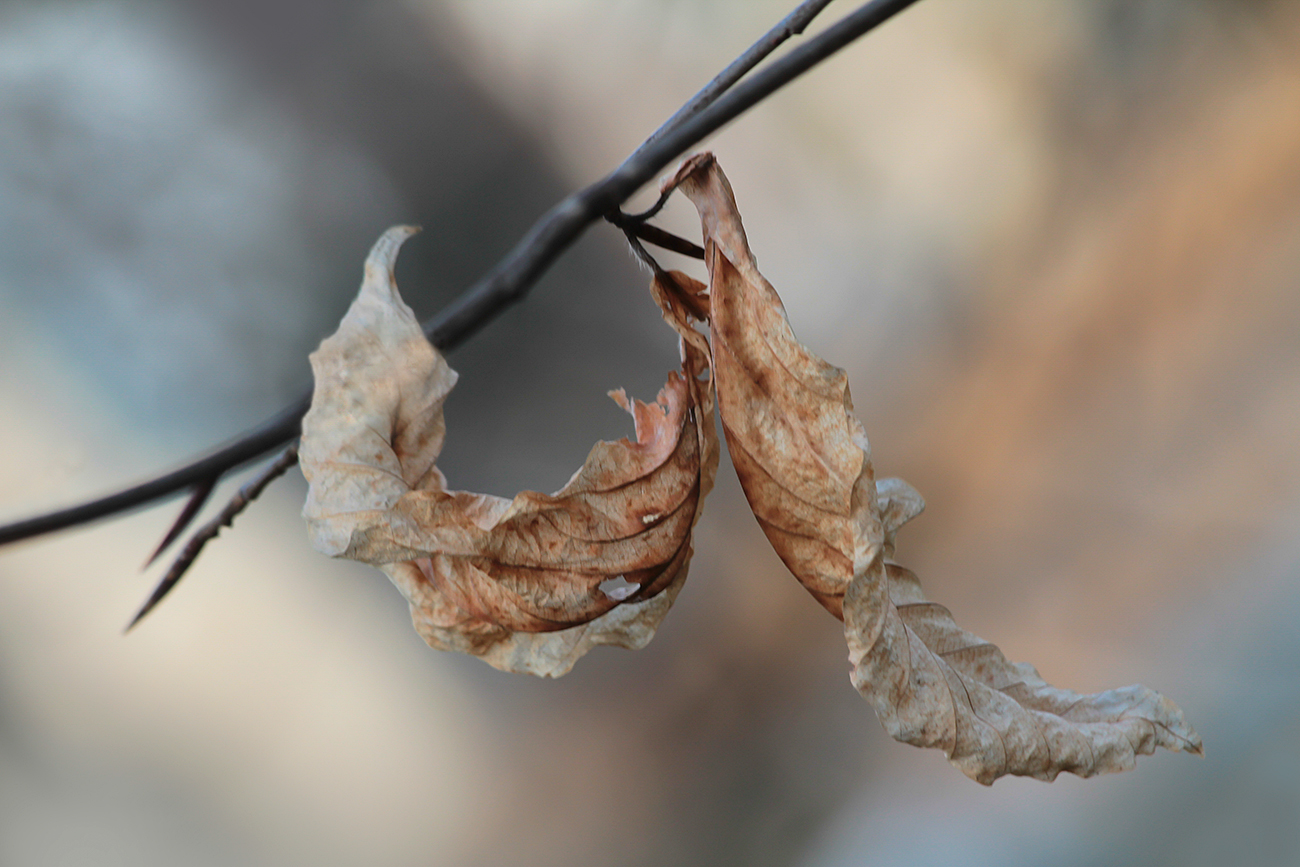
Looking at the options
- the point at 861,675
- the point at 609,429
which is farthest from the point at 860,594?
the point at 609,429

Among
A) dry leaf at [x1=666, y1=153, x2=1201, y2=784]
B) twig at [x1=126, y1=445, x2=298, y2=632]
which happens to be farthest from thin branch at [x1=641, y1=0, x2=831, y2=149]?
twig at [x1=126, y1=445, x2=298, y2=632]

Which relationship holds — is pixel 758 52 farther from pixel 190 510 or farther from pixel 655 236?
pixel 190 510

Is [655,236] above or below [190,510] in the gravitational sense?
above

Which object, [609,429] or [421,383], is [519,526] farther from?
[609,429]

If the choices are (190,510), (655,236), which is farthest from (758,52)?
(190,510)

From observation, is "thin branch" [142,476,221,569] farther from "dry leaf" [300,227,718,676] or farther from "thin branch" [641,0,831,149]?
"thin branch" [641,0,831,149]
